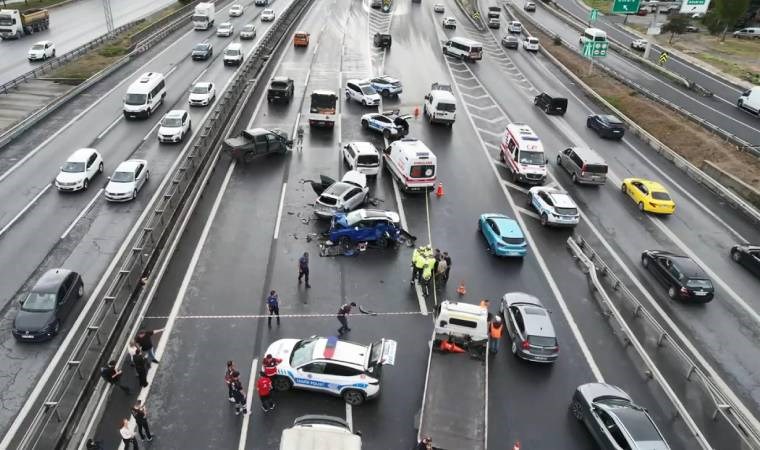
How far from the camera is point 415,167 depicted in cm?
3234

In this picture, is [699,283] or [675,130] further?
[675,130]

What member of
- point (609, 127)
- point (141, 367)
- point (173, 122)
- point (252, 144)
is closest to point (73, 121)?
point (173, 122)

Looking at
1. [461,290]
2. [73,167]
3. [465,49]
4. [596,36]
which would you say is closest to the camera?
[461,290]

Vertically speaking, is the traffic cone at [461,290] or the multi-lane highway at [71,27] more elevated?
the traffic cone at [461,290]

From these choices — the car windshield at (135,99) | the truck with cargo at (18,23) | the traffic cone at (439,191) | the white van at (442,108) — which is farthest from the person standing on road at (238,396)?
the truck with cargo at (18,23)

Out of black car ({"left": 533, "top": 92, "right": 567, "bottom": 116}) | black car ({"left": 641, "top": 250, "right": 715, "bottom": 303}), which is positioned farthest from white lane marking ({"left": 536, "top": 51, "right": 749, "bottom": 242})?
black car ({"left": 641, "top": 250, "right": 715, "bottom": 303})

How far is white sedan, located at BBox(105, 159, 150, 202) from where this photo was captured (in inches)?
1214

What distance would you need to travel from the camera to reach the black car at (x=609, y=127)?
44719 mm

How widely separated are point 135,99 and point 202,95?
17.3 ft

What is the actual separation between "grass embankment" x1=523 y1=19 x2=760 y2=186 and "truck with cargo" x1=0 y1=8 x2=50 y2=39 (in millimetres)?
64763

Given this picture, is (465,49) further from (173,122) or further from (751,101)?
(173,122)

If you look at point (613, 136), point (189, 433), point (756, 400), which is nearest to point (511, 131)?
point (613, 136)

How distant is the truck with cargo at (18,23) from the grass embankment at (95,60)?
1024 cm

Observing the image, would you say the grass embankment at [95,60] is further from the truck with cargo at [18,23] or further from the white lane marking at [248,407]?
the white lane marking at [248,407]
